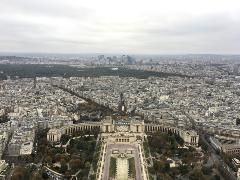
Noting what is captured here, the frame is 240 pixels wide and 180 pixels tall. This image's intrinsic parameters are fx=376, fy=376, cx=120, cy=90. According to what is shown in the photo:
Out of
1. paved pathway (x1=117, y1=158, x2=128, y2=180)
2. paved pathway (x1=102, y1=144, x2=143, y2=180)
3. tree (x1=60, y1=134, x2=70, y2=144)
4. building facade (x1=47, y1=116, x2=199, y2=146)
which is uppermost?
building facade (x1=47, y1=116, x2=199, y2=146)

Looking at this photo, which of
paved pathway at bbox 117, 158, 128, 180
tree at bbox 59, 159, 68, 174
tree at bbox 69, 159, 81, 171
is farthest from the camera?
tree at bbox 69, 159, 81, 171

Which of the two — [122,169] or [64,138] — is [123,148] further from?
[64,138]

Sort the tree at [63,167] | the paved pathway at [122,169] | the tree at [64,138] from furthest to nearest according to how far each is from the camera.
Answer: the tree at [64,138], the tree at [63,167], the paved pathway at [122,169]

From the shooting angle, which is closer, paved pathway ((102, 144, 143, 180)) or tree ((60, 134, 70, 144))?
paved pathway ((102, 144, 143, 180))

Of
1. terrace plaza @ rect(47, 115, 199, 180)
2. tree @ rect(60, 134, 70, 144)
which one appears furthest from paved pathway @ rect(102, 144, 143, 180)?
tree @ rect(60, 134, 70, 144)

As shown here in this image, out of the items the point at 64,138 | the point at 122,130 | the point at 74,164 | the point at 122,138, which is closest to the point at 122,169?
the point at 74,164

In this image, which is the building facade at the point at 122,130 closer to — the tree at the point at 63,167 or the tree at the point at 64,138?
the tree at the point at 64,138

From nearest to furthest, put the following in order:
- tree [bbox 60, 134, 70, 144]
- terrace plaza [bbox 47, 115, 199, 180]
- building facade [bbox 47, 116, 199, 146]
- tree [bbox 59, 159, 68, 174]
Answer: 1. tree [bbox 59, 159, 68, 174]
2. terrace plaza [bbox 47, 115, 199, 180]
3. tree [bbox 60, 134, 70, 144]
4. building facade [bbox 47, 116, 199, 146]

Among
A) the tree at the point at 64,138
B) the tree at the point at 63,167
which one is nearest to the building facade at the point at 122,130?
the tree at the point at 64,138

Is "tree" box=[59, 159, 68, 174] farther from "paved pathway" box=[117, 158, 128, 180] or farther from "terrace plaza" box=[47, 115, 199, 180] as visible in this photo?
"paved pathway" box=[117, 158, 128, 180]

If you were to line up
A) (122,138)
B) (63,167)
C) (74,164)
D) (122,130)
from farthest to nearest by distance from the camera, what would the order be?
(122,130) → (122,138) → (74,164) → (63,167)

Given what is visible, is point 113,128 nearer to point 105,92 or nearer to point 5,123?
point 5,123
